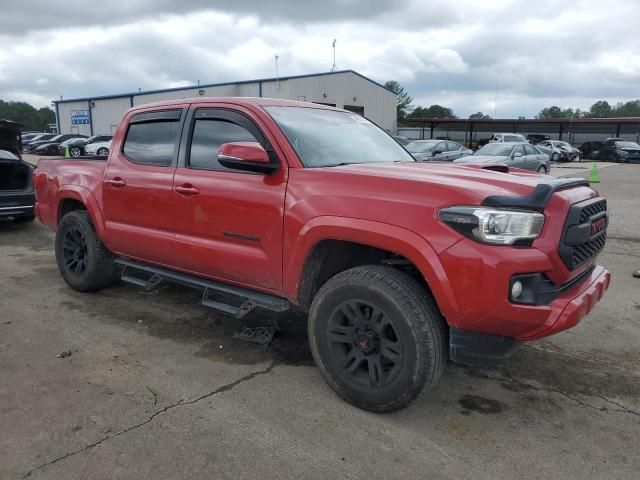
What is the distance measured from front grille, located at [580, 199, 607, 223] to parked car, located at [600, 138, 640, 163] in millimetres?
36599

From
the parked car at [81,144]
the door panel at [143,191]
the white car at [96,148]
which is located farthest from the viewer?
the parked car at [81,144]

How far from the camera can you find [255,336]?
405 cm

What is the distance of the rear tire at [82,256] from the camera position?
5008 mm

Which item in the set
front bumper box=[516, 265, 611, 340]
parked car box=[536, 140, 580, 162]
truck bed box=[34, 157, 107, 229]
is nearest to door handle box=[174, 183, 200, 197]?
truck bed box=[34, 157, 107, 229]

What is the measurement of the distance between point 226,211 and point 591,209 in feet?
7.68

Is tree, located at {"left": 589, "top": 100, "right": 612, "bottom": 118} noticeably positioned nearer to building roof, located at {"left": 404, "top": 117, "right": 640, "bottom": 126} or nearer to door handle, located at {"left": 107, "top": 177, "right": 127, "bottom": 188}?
building roof, located at {"left": 404, "top": 117, "right": 640, "bottom": 126}

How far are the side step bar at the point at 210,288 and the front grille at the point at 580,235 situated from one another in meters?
1.77

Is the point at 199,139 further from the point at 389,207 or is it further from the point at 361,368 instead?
the point at 361,368

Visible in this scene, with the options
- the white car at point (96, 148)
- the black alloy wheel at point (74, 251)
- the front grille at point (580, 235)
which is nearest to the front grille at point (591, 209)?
the front grille at point (580, 235)

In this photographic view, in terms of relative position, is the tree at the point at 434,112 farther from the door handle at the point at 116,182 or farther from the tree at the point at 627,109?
the door handle at the point at 116,182

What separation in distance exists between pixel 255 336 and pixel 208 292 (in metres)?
0.51

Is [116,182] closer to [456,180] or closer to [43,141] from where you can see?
[456,180]

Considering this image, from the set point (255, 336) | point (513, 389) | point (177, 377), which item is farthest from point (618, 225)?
point (177, 377)

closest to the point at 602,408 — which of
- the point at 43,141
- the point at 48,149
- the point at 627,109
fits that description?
the point at 48,149
